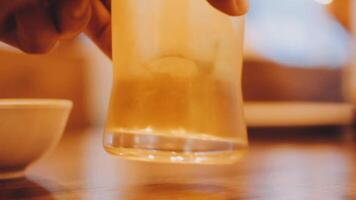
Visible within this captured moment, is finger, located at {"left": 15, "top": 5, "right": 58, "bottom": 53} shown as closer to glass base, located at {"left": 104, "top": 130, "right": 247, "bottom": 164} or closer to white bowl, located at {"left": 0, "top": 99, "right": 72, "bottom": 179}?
white bowl, located at {"left": 0, "top": 99, "right": 72, "bottom": 179}

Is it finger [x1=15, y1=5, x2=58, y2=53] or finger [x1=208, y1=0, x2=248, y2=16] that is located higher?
finger [x1=208, y1=0, x2=248, y2=16]

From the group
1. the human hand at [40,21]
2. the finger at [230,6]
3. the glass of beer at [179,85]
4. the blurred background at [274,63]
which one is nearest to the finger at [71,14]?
the human hand at [40,21]

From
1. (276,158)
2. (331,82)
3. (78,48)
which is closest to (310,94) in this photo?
(331,82)

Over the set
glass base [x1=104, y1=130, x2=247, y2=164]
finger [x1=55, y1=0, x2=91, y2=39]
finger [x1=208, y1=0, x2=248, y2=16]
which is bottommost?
glass base [x1=104, y1=130, x2=247, y2=164]

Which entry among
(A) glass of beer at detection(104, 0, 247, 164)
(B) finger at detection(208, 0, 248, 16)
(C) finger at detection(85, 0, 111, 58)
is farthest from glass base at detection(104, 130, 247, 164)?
(C) finger at detection(85, 0, 111, 58)

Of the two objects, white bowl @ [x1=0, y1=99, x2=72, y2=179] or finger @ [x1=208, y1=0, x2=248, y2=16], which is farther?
white bowl @ [x1=0, y1=99, x2=72, y2=179]

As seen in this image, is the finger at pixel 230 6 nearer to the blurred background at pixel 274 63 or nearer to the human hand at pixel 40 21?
the human hand at pixel 40 21

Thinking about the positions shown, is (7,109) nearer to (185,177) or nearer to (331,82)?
(185,177)
